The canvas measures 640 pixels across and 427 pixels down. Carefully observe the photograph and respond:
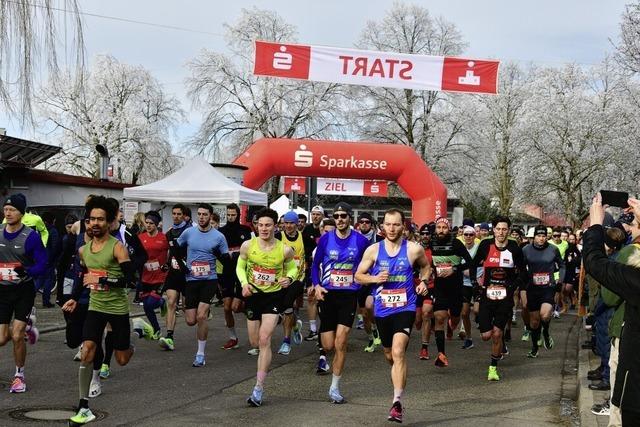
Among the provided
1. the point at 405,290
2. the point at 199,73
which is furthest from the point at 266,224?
the point at 199,73

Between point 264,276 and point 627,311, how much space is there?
4.53m

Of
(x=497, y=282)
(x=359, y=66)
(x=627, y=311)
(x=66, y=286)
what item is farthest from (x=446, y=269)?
(x=359, y=66)

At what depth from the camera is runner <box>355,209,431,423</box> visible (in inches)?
294

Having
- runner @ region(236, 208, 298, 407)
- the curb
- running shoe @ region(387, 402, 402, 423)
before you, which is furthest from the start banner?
running shoe @ region(387, 402, 402, 423)

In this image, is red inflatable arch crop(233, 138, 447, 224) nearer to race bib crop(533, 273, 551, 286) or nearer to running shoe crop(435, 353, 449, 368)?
race bib crop(533, 273, 551, 286)

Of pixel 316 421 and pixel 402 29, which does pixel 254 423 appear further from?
pixel 402 29

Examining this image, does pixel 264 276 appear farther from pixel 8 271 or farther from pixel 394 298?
pixel 8 271

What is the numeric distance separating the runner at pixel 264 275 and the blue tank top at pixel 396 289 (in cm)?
104

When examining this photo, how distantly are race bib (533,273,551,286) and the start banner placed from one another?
7578 millimetres

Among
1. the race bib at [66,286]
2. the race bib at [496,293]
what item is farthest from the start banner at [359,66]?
the race bib at [66,286]

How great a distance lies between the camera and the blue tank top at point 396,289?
7492 mm

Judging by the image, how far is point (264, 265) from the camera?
816cm

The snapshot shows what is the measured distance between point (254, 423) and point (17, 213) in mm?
3189

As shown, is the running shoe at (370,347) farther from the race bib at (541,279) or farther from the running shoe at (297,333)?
the race bib at (541,279)
